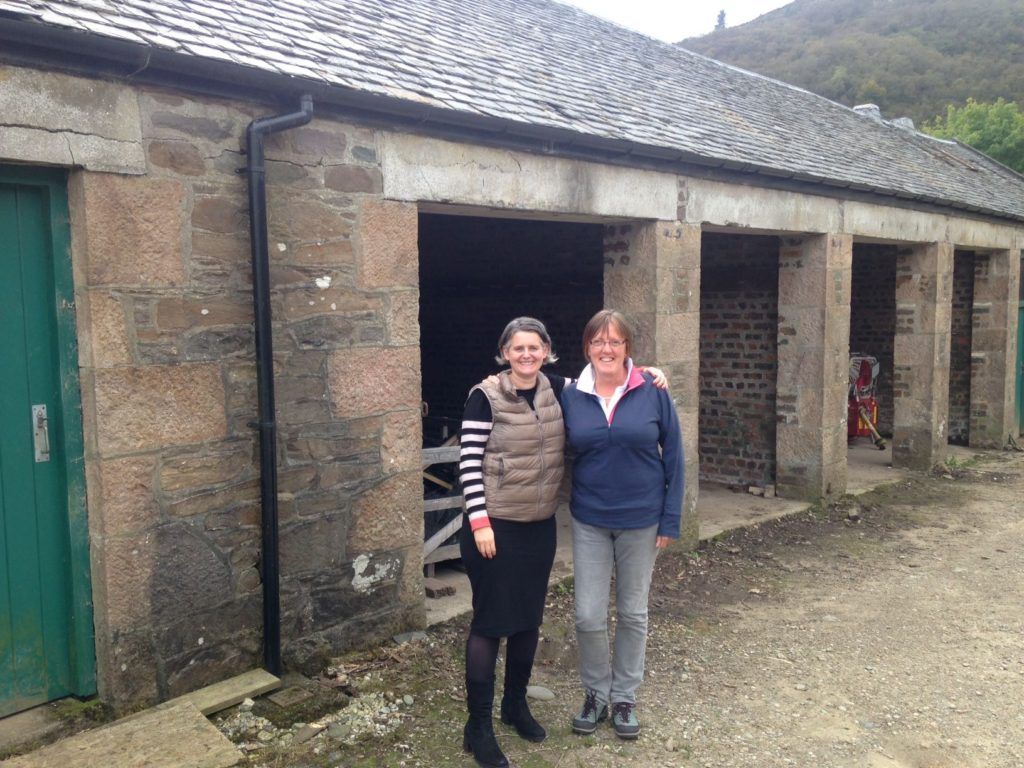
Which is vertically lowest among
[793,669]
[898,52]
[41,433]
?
[793,669]

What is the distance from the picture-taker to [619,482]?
3.63 meters

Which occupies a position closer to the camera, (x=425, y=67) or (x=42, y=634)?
(x=42, y=634)

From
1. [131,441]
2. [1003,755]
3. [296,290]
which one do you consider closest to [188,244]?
[296,290]

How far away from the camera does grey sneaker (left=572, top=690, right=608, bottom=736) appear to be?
12.7 feet

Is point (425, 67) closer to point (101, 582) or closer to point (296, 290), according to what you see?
point (296, 290)

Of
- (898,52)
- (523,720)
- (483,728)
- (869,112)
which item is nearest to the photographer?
(483,728)

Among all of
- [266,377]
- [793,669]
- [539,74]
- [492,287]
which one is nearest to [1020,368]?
[492,287]

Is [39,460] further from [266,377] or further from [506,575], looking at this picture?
→ [506,575]

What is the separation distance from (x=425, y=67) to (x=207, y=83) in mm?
1801

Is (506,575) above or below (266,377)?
below

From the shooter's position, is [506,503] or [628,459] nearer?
[506,503]

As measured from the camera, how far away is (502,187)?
5.34 m

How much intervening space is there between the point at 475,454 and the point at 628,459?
654 millimetres

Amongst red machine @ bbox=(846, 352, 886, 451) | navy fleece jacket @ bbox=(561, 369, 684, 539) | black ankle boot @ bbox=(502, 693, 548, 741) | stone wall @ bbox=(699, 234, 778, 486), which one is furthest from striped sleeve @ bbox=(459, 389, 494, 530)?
red machine @ bbox=(846, 352, 886, 451)
